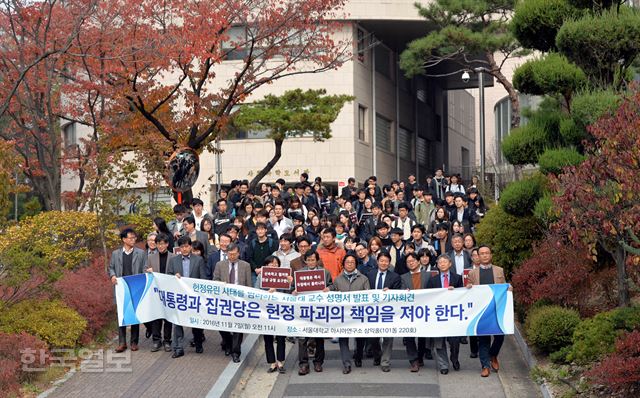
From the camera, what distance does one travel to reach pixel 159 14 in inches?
829

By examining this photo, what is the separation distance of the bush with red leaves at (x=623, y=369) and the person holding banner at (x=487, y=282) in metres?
2.00

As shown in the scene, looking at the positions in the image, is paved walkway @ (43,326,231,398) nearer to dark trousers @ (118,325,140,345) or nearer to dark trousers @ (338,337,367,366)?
dark trousers @ (118,325,140,345)

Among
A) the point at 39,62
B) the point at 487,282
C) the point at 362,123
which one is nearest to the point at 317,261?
the point at 487,282

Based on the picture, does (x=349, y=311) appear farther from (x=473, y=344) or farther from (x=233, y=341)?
(x=473, y=344)

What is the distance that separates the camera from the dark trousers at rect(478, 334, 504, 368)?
480 inches

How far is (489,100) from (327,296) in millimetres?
43652

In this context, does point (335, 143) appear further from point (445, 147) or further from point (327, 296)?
point (327, 296)

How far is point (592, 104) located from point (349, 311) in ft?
15.7

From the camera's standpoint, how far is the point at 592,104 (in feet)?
43.5

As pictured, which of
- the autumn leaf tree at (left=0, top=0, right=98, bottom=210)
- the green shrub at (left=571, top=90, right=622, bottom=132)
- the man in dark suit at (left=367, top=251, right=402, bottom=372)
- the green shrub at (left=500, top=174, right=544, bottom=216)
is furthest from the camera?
the autumn leaf tree at (left=0, top=0, right=98, bottom=210)

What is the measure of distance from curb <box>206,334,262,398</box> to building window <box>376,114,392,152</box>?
26624 mm

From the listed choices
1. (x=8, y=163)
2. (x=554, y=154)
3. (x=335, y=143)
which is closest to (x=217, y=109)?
(x=8, y=163)

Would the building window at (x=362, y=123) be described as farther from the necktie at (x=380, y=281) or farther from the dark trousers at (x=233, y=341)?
the necktie at (x=380, y=281)

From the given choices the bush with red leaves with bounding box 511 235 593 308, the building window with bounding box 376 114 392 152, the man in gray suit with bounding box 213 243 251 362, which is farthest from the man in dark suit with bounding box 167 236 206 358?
the building window with bounding box 376 114 392 152
